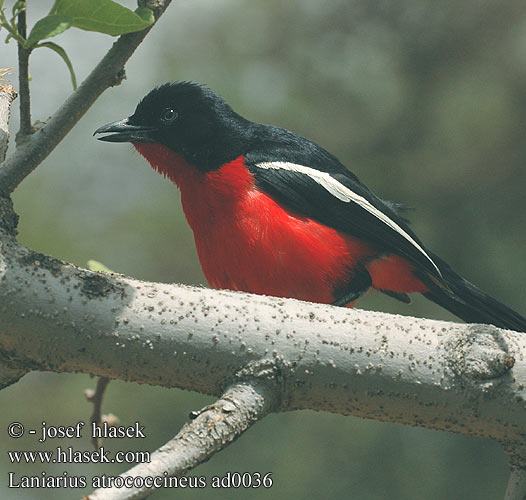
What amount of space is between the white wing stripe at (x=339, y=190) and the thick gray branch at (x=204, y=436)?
2266 mm

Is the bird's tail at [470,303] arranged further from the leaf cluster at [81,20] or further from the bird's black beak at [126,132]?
the leaf cluster at [81,20]

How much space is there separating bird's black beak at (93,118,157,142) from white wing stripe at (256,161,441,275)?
672mm

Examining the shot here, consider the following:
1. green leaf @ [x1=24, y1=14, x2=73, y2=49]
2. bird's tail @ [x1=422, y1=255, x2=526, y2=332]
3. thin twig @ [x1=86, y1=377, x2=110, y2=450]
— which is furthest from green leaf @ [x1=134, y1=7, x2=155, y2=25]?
bird's tail @ [x1=422, y1=255, x2=526, y2=332]

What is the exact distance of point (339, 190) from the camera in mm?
4113

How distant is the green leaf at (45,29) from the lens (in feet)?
6.05

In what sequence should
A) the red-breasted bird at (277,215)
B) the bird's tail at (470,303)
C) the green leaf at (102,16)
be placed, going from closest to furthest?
the green leaf at (102,16)
the red-breasted bird at (277,215)
the bird's tail at (470,303)

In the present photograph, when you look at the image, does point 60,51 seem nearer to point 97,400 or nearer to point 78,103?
point 78,103

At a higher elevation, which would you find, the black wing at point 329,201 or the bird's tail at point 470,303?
the black wing at point 329,201

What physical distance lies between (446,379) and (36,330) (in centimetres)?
107

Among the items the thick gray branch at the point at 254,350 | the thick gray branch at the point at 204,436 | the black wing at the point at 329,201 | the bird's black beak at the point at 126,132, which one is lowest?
the thick gray branch at the point at 204,436

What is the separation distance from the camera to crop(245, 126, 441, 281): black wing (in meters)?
3.92

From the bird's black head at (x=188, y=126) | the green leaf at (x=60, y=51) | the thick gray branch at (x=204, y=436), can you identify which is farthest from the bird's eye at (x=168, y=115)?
the thick gray branch at (x=204, y=436)

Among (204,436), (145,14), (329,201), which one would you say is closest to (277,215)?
(329,201)

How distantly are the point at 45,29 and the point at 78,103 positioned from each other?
0.64ft
